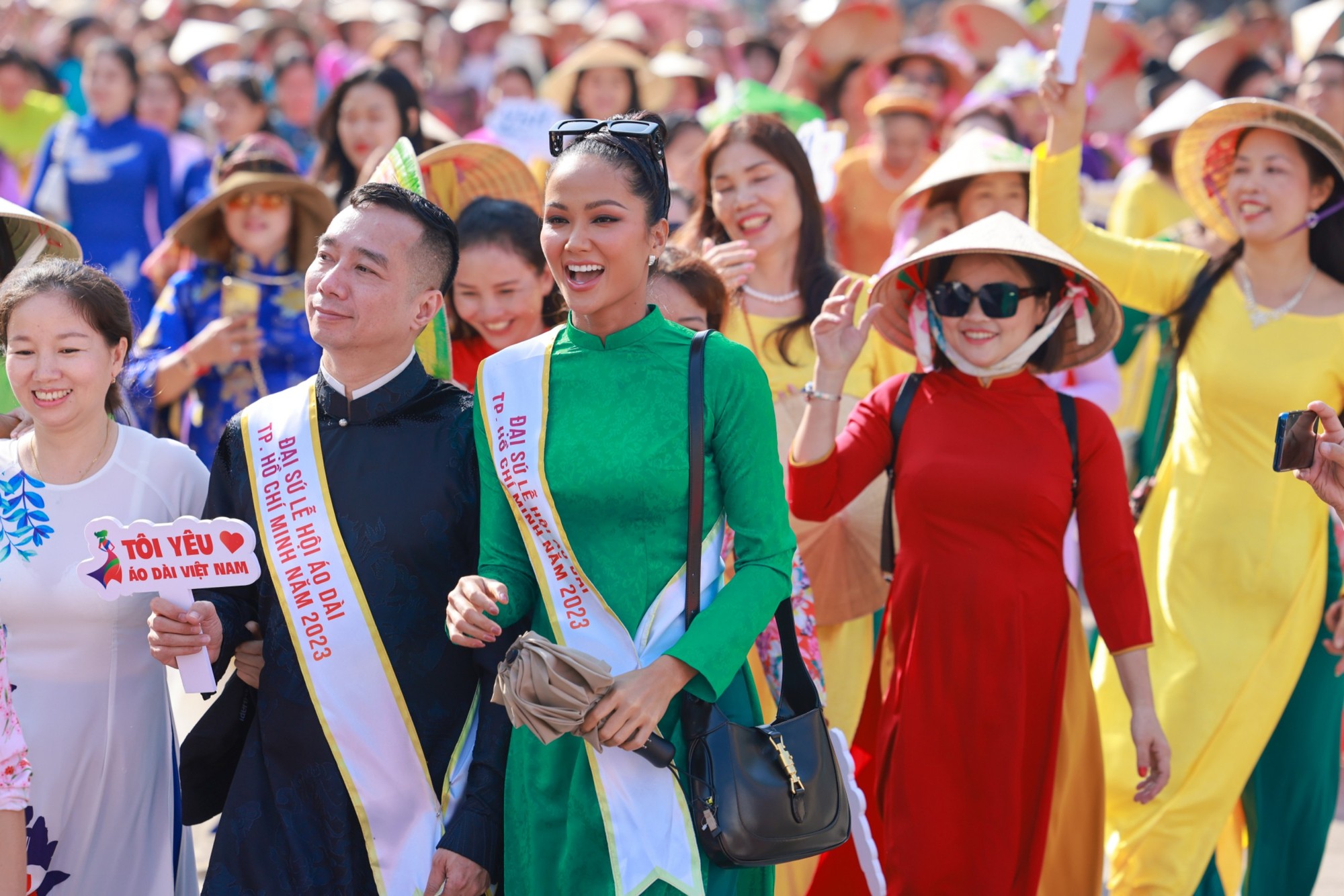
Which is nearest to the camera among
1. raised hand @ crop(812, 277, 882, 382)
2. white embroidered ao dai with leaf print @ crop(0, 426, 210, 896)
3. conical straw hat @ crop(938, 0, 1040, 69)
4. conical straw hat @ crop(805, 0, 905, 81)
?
white embroidered ao dai with leaf print @ crop(0, 426, 210, 896)

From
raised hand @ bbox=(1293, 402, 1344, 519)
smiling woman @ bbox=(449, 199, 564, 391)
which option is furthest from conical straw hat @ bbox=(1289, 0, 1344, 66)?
raised hand @ bbox=(1293, 402, 1344, 519)

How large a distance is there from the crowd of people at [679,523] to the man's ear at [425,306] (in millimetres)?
37

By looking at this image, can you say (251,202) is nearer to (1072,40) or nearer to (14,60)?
(1072,40)

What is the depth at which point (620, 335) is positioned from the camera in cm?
270

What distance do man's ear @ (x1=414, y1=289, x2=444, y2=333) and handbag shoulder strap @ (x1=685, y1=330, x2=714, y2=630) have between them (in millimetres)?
619

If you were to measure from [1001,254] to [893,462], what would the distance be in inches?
21.8

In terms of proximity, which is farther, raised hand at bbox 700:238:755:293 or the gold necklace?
raised hand at bbox 700:238:755:293

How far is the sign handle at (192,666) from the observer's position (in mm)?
2643

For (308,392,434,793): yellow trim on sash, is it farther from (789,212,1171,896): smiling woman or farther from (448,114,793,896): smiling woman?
(789,212,1171,896): smiling woman

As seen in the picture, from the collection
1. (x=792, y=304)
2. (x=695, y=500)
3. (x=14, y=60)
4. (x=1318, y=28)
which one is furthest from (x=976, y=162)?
(x=14, y=60)

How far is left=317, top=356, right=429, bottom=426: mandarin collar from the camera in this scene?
282 centimetres

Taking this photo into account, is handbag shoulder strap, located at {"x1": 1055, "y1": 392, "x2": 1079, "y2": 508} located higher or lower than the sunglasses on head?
lower

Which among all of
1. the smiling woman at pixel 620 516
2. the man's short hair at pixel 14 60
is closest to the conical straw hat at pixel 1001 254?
the smiling woman at pixel 620 516

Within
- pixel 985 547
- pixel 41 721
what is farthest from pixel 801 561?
pixel 41 721
